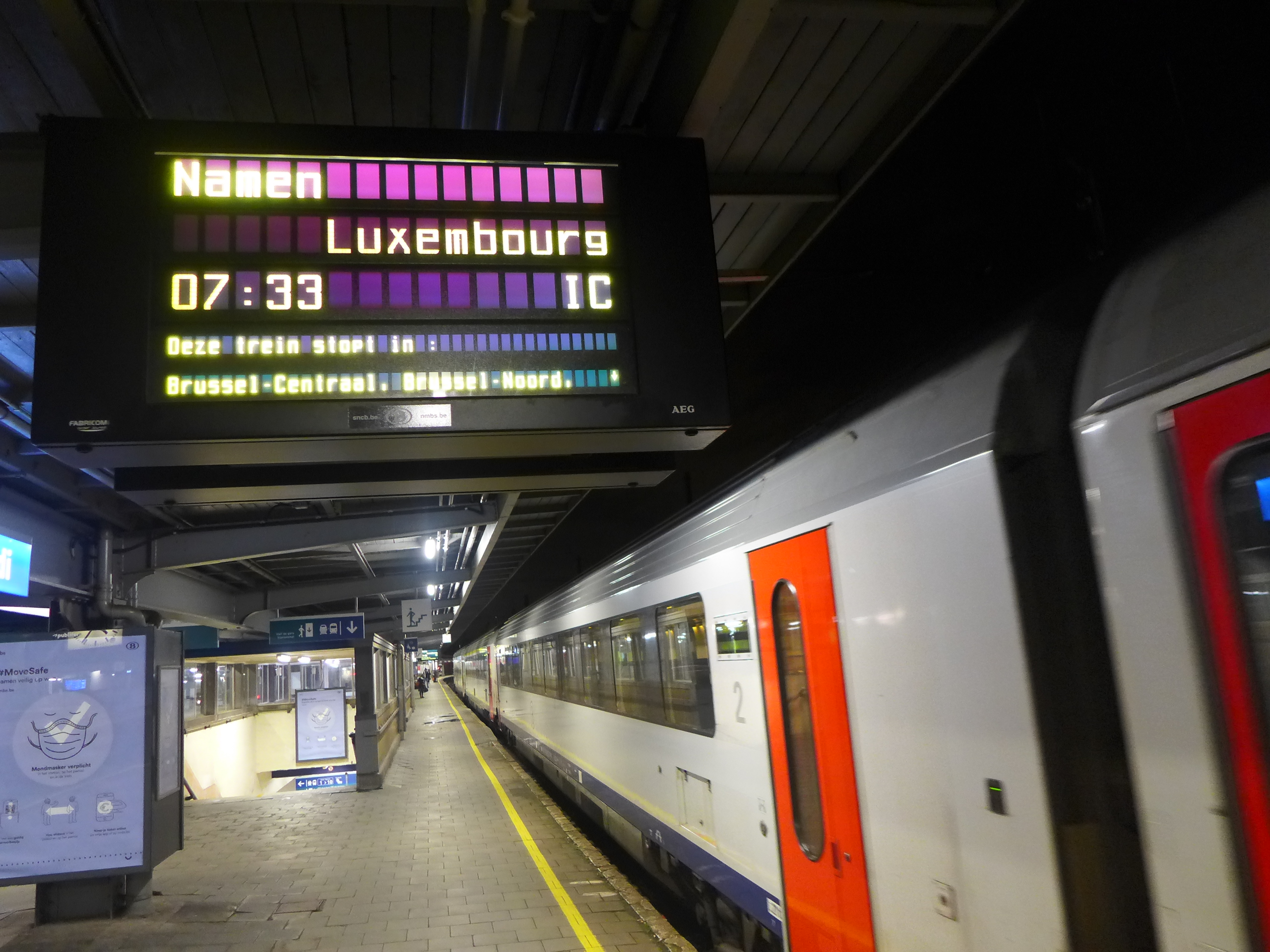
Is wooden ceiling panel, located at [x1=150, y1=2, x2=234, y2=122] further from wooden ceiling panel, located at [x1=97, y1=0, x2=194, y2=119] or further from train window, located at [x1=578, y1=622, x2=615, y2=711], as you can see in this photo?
train window, located at [x1=578, y1=622, x2=615, y2=711]

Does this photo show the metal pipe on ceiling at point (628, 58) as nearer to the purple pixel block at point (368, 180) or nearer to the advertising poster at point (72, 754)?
the purple pixel block at point (368, 180)

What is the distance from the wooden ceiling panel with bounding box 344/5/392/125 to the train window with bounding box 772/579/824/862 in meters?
2.92

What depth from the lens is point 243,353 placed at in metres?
3.03

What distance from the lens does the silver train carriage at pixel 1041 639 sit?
1835 millimetres

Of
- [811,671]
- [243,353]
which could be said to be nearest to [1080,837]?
[811,671]

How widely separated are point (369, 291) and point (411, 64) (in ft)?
4.52

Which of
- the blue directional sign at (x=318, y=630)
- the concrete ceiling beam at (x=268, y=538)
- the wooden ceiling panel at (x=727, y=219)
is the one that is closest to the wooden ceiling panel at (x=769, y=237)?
the wooden ceiling panel at (x=727, y=219)

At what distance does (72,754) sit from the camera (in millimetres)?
6797

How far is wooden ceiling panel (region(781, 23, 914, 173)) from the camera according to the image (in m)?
3.74

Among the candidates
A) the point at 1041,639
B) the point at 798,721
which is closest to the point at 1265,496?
the point at 1041,639

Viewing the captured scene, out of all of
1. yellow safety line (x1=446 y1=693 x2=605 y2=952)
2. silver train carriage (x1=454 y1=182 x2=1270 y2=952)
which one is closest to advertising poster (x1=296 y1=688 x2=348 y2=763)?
yellow safety line (x1=446 y1=693 x2=605 y2=952)

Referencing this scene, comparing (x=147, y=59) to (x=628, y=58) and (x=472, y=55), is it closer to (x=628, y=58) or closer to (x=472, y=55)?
(x=472, y=55)

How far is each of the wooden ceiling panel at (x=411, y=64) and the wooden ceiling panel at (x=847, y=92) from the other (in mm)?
1864

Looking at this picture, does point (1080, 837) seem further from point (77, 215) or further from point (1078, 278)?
point (77, 215)
